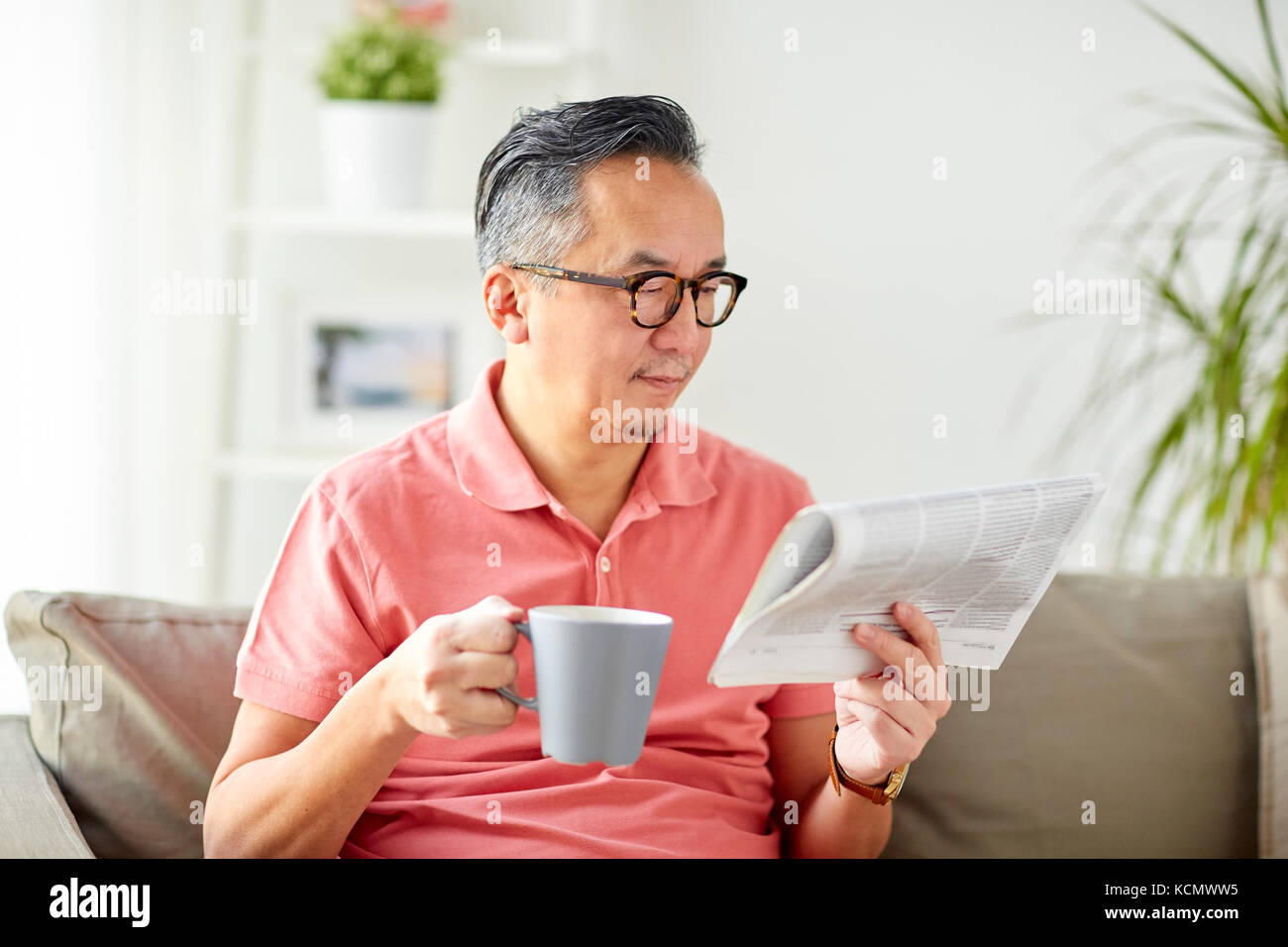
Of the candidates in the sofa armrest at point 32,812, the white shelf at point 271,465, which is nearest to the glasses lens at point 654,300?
the sofa armrest at point 32,812

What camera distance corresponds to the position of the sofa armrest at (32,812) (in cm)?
117

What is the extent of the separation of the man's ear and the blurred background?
43.8 inches

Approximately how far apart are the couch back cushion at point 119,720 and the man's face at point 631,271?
1.95ft

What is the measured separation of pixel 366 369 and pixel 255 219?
399 mm

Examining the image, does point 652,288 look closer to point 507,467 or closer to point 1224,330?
point 507,467

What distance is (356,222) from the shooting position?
2.43 metres

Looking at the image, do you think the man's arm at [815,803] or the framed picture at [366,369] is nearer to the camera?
the man's arm at [815,803]

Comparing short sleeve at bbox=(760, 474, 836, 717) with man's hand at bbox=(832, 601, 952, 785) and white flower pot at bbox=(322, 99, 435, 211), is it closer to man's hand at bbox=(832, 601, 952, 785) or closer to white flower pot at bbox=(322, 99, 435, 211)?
man's hand at bbox=(832, 601, 952, 785)

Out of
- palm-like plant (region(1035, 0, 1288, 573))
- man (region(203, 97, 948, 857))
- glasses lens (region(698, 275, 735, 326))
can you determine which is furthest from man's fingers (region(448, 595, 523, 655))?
palm-like plant (region(1035, 0, 1288, 573))

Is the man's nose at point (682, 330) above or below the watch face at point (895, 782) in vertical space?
above

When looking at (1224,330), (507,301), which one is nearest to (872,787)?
(507,301)

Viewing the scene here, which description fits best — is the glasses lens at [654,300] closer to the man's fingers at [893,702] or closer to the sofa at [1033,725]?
the man's fingers at [893,702]

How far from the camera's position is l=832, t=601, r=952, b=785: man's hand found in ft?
3.46
